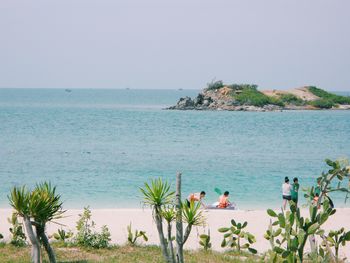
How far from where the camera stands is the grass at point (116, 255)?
12.9m

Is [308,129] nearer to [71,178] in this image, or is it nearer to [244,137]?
[244,137]

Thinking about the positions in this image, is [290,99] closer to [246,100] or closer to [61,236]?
[246,100]

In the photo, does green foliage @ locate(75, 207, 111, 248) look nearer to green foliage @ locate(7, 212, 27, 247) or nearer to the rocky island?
green foliage @ locate(7, 212, 27, 247)

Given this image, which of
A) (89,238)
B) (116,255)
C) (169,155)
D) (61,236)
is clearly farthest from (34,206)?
(169,155)

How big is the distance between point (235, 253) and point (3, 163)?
31725 mm

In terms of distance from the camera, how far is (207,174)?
37281mm

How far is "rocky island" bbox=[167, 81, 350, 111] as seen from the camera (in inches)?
4119

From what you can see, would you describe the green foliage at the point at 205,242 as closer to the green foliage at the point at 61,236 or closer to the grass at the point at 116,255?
the grass at the point at 116,255

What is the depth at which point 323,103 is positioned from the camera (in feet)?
367

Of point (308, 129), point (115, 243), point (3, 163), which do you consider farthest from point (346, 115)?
point (115, 243)

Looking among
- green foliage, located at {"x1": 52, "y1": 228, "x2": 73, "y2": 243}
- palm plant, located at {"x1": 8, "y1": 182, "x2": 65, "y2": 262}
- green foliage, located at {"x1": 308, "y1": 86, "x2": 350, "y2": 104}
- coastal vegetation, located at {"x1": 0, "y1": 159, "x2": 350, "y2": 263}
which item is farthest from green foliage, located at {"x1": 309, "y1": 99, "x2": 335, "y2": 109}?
palm plant, located at {"x1": 8, "y1": 182, "x2": 65, "y2": 262}

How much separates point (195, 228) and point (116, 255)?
477 cm

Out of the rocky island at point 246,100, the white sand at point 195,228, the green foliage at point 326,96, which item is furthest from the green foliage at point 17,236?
the green foliage at point 326,96

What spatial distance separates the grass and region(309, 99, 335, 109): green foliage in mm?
100414
